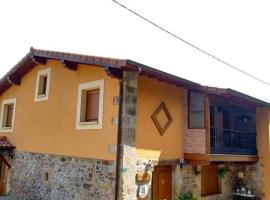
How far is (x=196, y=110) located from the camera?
10.5 meters

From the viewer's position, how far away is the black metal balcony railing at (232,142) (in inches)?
425

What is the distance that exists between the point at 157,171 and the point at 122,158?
6.69 ft

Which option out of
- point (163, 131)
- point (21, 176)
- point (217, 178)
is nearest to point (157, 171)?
point (163, 131)

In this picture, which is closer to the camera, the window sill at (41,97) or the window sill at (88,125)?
the window sill at (88,125)

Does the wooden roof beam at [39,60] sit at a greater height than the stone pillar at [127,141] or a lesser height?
greater

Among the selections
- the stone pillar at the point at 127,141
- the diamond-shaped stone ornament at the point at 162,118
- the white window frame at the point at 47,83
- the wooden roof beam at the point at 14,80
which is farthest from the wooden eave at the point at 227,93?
the wooden roof beam at the point at 14,80

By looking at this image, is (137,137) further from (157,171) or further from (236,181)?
(236,181)

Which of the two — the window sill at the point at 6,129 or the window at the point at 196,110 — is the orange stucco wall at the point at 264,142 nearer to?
the window at the point at 196,110

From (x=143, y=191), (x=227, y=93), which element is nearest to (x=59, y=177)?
(x=143, y=191)

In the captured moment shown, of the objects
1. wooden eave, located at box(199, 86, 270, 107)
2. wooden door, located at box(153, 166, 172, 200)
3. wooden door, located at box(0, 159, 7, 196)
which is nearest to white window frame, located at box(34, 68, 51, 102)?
wooden door, located at box(0, 159, 7, 196)

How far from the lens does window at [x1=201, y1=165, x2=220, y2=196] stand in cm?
1216

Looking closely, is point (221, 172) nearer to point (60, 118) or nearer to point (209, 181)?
point (209, 181)

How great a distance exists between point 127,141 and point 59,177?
3469 mm

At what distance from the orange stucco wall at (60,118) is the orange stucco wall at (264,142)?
771cm
